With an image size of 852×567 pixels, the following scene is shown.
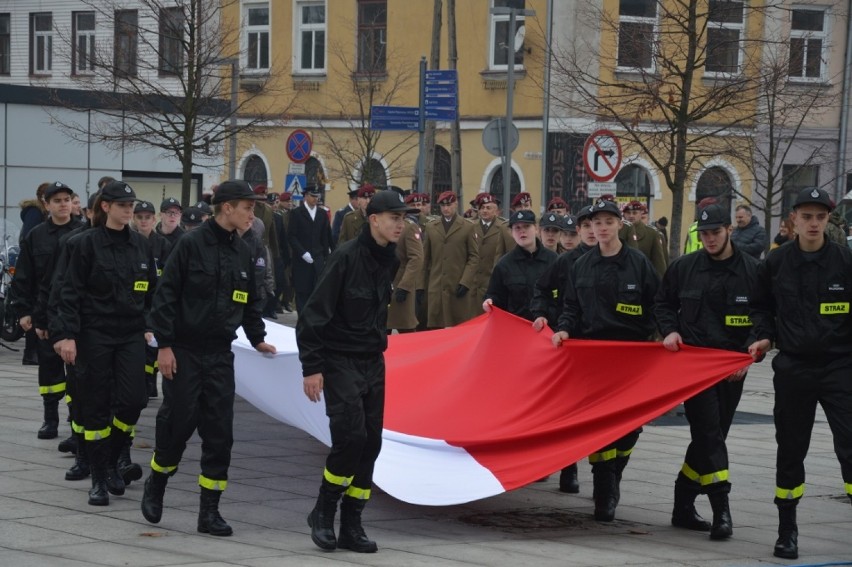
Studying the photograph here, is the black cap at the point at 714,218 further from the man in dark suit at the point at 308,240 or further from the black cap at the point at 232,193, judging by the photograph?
the man in dark suit at the point at 308,240

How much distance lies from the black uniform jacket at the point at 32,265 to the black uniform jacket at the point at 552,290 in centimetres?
378

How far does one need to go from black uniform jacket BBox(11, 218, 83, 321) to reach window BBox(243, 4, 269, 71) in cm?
3475

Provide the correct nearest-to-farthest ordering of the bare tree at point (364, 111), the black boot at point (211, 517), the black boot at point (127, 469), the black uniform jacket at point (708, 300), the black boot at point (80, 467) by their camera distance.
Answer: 1. the black boot at point (211, 517)
2. the black uniform jacket at point (708, 300)
3. the black boot at point (127, 469)
4. the black boot at point (80, 467)
5. the bare tree at point (364, 111)

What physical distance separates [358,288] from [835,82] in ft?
112

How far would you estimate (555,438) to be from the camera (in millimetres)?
9938

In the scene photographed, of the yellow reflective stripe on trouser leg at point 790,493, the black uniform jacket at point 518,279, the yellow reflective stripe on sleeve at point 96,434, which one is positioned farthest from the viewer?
the black uniform jacket at point 518,279

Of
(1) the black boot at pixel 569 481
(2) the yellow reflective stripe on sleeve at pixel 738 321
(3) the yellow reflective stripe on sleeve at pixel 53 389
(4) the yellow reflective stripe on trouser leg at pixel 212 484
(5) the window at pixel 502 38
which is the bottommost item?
(1) the black boot at pixel 569 481

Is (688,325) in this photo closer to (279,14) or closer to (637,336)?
(637,336)

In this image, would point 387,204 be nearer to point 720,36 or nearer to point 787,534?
point 787,534

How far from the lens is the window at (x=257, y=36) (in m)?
46.2

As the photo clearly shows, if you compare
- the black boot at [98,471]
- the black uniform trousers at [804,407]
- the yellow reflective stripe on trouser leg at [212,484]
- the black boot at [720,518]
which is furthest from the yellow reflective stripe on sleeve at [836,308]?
the black boot at [98,471]

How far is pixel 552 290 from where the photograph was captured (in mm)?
11258

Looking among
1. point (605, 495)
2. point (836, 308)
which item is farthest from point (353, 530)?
point (836, 308)

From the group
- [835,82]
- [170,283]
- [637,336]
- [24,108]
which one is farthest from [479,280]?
[835,82]
